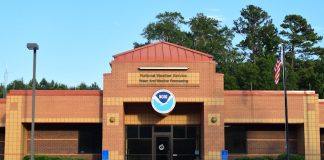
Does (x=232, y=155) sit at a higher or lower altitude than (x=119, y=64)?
lower

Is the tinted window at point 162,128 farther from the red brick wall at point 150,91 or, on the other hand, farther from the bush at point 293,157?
the bush at point 293,157

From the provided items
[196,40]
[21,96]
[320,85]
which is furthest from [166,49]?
[196,40]

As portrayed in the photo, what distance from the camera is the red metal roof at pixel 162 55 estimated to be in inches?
1274

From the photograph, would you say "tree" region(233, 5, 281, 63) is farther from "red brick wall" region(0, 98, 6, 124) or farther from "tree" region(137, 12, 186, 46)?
"red brick wall" region(0, 98, 6, 124)

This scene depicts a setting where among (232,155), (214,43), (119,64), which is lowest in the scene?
(232,155)

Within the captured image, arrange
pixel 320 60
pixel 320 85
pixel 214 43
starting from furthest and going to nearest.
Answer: pixel 214 43 → pixel 320 60 → pixel 320 85

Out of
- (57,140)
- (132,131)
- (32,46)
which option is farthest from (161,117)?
(32,46)

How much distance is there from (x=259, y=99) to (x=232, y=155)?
4.12m

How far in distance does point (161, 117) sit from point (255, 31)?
48.6 m

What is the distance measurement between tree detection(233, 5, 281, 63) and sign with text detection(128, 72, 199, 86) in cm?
4479

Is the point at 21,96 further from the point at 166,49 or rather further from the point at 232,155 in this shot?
the point at 232,155

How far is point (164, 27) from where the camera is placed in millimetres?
78625

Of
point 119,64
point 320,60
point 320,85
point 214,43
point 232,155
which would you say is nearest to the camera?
point 119,64

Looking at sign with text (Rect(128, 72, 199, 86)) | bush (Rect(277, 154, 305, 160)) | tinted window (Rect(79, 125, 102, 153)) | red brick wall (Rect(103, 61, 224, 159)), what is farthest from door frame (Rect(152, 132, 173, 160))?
bush (Rect(277, 154, 305, 160))
